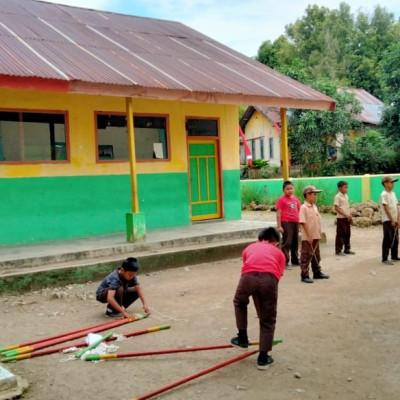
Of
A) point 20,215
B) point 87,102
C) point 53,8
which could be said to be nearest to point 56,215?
point 20,215

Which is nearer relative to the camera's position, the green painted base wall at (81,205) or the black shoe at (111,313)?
the black shoe at (111,313)

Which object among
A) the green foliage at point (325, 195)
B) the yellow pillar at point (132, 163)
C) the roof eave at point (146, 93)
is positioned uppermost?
the roof eave at point (146, 93)

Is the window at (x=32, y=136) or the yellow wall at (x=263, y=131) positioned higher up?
the yellow wall at (x=263, y=131)

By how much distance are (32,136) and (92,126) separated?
1.23 meters

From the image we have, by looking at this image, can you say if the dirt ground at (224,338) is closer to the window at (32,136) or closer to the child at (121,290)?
the child at (121,290)

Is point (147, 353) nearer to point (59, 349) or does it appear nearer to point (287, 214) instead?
point (59, 349)

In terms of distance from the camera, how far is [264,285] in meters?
4.29

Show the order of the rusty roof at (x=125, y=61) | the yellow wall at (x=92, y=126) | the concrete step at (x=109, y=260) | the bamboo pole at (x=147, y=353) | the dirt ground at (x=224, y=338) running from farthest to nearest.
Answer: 1. the yellow wall at (x=92, y=126)
2. the rusty roof at (x=125, y=61)
3. the concrete step at (x=109, y=260)
4. the bamboo pole at (x=147, y=353)
5. the dirt ground at (x=224, y=338)

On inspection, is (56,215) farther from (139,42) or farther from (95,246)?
(139,42)

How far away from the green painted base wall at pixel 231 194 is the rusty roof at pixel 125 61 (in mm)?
2362

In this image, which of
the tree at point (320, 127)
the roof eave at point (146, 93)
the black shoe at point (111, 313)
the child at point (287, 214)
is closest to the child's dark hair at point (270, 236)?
the black shoe at point (111, 313)

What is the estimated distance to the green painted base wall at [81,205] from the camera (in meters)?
9.34

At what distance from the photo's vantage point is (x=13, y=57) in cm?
823

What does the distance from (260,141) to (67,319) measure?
28753 millimetres
